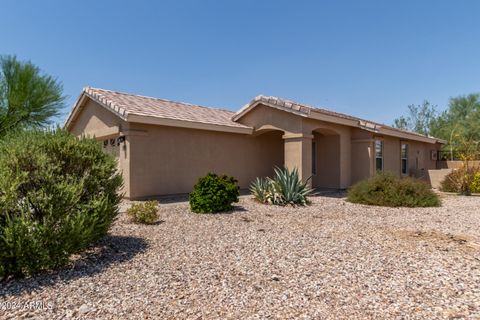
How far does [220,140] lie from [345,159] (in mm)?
6462

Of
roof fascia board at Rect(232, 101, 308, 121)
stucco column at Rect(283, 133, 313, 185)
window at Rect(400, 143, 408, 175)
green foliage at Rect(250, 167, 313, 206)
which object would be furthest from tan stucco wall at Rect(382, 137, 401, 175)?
green foliage at Rect(250, 167, 313, 206)

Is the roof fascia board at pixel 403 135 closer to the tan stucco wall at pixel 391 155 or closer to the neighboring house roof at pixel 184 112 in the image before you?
the neighboring house roof at pixel 184 112

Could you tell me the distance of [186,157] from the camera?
12.4 meters

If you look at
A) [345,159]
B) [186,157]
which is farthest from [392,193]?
[186,157]

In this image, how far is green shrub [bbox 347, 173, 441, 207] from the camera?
10.2 m

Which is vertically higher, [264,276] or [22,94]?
[22,94]

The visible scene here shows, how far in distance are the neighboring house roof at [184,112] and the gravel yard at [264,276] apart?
17.5ft

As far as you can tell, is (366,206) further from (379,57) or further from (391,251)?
(379,57)

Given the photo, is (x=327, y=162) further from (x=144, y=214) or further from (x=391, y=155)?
(x=144, y=214)

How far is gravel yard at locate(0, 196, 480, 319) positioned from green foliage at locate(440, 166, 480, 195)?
899cm

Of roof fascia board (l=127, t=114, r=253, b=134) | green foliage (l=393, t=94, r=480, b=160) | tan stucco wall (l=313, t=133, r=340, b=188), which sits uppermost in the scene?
green foliage (l=393, t=94, r=480, b=160)

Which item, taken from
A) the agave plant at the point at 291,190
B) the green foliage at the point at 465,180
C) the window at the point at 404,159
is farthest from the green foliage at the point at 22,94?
the window at the point at 404,159

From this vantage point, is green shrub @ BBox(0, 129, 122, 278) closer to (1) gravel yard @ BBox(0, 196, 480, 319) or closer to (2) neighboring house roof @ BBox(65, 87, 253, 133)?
(1) gravel yard @ BBox(0, 196, 480, 319)

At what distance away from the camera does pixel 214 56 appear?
56.0 ft
